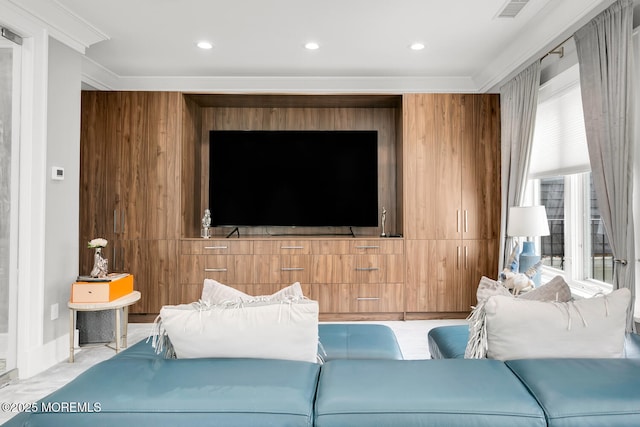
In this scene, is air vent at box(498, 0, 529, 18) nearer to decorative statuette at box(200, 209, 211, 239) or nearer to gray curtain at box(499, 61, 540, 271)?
gray curtain at box(499, 61, 540, 271)

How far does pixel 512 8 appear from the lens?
297cm

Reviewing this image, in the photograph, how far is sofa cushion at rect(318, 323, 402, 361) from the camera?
6.74ft

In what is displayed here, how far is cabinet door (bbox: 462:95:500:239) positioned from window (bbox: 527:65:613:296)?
0.46 m

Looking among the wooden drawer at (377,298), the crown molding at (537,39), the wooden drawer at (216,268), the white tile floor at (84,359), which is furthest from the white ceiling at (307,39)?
the white tile floor at (84,359)

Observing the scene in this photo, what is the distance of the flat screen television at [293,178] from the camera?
4.67 metres

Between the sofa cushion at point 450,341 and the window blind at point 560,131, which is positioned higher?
the window blind at point 560,131

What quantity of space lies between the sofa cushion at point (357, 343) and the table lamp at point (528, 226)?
1516 millimetres

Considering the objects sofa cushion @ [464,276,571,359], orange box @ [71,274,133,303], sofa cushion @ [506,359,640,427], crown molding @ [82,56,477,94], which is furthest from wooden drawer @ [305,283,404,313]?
sofa cushion @ [506,359,640,427]

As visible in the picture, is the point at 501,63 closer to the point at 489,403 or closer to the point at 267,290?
the point at 267,290

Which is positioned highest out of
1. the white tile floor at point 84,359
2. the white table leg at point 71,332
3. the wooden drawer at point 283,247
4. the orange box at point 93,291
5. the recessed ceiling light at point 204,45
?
the recessed ceiling light at point 204,45

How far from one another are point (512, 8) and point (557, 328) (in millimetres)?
2457

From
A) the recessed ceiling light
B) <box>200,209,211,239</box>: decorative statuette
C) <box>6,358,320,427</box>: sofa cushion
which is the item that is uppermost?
the recessed ceiling light

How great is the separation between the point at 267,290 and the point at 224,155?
61.6 inches

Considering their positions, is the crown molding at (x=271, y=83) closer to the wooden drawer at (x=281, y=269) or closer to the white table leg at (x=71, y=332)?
the wooden drawer at (x=281, y=269)
